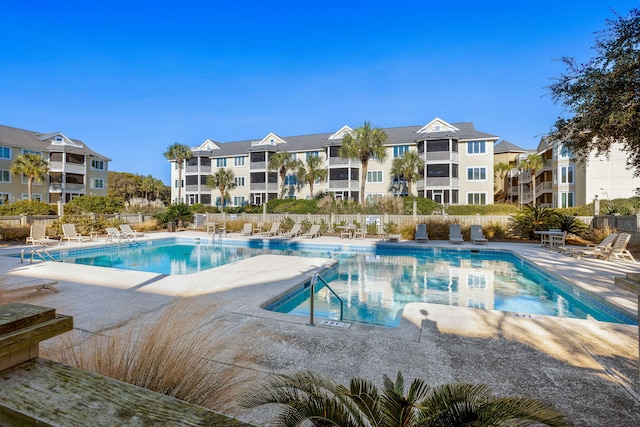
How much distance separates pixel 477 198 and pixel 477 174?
238cm

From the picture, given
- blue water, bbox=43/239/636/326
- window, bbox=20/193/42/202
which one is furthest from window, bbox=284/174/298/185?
window, bbox=20/193/42/202

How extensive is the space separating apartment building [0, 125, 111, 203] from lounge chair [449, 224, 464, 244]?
133 feet

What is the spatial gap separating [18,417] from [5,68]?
1261 inches

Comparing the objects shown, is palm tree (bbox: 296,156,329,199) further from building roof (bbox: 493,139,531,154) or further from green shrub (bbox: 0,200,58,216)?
building roof (bbox: 493,139,531,154)

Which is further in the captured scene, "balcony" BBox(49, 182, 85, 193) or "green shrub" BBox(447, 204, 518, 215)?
"balcony" BBox(49, 182, 85, 193)

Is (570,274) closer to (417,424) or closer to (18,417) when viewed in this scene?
(417,424)

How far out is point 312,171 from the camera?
1442 inches

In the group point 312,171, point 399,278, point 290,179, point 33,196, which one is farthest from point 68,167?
point 399,278

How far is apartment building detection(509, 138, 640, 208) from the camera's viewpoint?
86.5 feet

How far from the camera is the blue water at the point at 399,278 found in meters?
7.43

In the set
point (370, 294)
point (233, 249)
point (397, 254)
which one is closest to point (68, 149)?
point (233, 249)

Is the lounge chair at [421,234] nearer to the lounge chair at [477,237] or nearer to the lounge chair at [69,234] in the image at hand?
the lounge chair at [477,237]

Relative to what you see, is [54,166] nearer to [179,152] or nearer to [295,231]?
[179,152]

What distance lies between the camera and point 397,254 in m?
15.3
